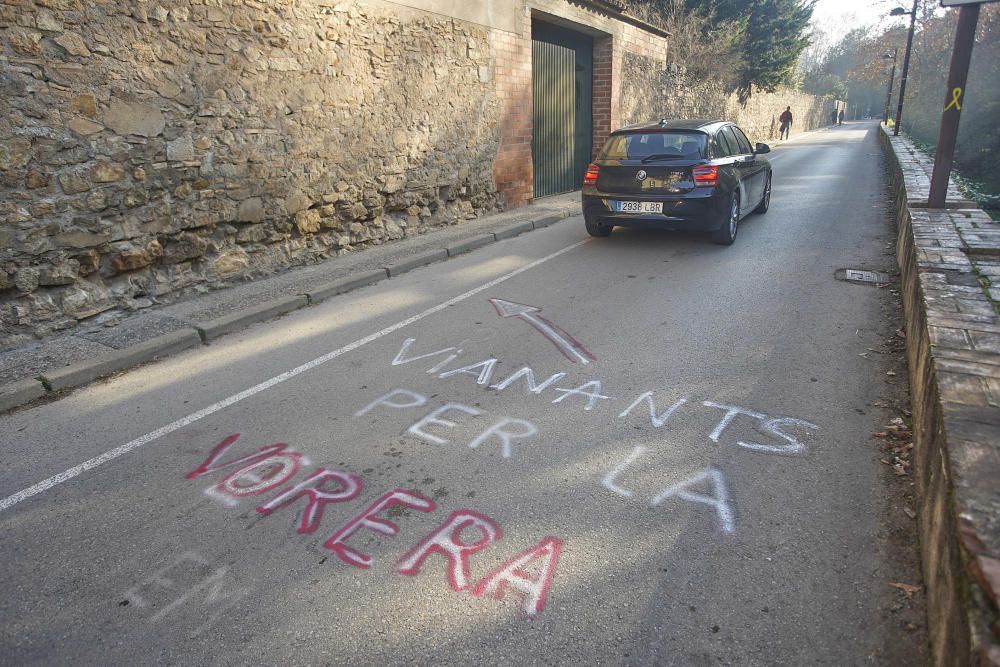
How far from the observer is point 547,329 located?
5.62 metres

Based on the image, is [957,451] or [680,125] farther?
[680,125]

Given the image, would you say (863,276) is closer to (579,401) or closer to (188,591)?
(579,401)

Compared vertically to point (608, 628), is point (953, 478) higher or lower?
higher

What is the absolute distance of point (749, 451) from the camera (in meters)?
3.49

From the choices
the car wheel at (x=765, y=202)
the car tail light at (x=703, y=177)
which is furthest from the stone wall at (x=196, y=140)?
the car wheel at (x=765, y=202)

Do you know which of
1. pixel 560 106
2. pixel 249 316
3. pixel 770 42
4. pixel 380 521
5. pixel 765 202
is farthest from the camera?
pixel 770 42

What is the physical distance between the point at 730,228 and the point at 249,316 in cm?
630

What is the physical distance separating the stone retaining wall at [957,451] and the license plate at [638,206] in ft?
11.5

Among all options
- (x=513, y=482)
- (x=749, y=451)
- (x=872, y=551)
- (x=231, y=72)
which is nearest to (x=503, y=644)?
(x=513, y=482)

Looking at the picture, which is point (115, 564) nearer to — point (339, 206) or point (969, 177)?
point (339, 206)

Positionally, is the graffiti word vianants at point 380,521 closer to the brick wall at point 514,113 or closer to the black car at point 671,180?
the black car at point 671,180

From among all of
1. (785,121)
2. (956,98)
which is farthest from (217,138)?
(785,121)

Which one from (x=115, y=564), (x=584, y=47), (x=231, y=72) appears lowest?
(x=115, y=564)

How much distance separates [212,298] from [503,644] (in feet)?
18.9
